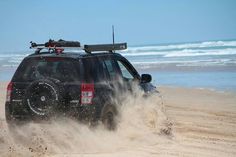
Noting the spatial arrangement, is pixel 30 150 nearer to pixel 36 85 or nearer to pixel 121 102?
pixel 36 85

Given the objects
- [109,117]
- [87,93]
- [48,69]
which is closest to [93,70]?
[87,93]

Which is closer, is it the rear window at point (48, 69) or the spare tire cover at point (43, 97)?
the spare tire cover at point (43, 97)

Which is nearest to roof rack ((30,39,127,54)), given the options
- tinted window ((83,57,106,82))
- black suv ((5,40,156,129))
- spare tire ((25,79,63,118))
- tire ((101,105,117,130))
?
black suv ((5,40,156,129))

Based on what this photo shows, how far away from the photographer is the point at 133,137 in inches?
323

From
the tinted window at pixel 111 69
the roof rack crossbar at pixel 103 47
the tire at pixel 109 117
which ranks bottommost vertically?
the tire at pixel 109 117

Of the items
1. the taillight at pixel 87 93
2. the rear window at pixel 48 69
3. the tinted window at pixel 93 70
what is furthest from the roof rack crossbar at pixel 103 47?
the taillight at pixel 87 93

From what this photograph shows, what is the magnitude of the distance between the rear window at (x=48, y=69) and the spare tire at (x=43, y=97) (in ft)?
0.54

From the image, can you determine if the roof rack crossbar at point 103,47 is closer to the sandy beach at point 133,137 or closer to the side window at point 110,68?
the side window at point 110,68

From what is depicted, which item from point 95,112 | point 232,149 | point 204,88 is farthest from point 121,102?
point 204,88

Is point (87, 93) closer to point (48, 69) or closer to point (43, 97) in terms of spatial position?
point (43, 97)

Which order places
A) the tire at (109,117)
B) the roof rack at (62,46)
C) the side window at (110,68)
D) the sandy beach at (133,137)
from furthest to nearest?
1. the side window at (110,68)
2. the roof rack at (62,46)
3. the tire at (109,117)
4. the sandy beach at (133,137)

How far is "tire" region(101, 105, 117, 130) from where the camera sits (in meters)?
7.44

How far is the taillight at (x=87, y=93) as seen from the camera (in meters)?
7.15

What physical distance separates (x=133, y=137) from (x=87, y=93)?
4.92 ft
